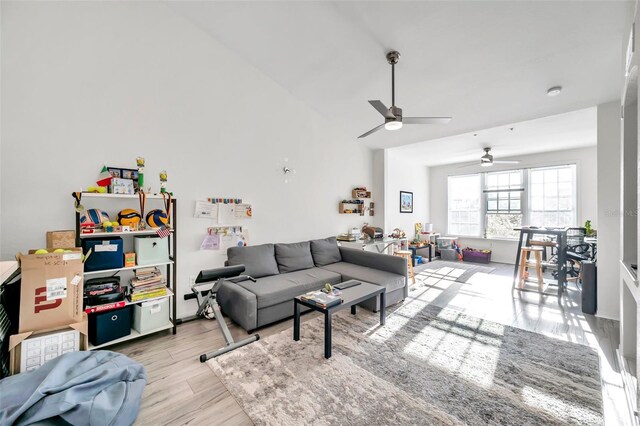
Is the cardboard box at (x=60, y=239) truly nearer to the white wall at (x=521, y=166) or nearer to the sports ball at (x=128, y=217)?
the sports ball at (x=128, y=217)

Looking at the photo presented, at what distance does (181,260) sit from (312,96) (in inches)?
119

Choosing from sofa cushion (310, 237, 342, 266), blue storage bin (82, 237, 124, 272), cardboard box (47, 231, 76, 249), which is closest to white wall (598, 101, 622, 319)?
sofa cushion (310, 237, 342, 266)

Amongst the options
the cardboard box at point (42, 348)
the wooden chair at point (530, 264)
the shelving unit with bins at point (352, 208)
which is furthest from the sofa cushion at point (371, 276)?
the cardboard box at point (42, 348)

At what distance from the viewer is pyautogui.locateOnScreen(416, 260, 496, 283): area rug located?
499cm

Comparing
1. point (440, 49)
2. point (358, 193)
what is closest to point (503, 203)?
point (358, 193)

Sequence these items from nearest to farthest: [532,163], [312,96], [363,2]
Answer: [363,2] < [312,96] < [532,163]

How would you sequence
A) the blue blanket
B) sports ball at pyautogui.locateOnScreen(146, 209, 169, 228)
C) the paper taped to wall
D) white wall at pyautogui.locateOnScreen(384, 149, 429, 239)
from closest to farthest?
1. the blue blanket
2. sports ball at pyautogui.locateOnScreen(146, 209, 169, 228)
3. the paper taped to wall
4. white wall at pyautogui.locateOnScreen(384, 149, 429, 239)

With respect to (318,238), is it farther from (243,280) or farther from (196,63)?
Answer: (196,63)

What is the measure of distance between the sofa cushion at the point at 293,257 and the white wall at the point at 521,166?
534 cm

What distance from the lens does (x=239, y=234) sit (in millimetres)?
3473

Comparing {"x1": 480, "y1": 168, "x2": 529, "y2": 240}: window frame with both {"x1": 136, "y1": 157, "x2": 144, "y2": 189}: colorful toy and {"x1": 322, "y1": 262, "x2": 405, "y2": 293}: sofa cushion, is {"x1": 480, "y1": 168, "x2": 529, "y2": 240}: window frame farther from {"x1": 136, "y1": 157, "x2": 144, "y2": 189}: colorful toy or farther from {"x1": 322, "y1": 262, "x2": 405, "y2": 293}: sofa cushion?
{"x1": 136, "y1": 157, "x2": 144, "y2": 189}: colorful toy

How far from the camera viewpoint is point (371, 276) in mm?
3404

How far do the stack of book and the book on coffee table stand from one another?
4.74 feet

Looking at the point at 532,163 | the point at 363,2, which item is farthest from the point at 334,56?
the point at 532,163
